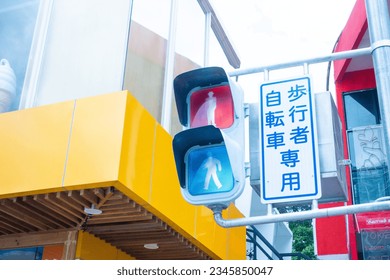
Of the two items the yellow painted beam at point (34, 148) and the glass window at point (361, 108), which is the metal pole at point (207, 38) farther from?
the yellow painted beam at point (34, 148)

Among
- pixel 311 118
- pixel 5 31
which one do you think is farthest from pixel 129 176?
pixel 5 31

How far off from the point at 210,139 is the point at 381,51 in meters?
1.42

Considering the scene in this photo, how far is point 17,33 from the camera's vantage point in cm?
845

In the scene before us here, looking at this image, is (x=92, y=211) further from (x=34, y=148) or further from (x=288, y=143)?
(x=288, y=143)

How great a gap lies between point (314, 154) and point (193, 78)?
1173 millimetres

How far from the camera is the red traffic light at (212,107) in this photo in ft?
14.1

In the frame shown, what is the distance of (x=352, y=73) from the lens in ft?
38.0

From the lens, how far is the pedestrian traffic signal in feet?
13.0

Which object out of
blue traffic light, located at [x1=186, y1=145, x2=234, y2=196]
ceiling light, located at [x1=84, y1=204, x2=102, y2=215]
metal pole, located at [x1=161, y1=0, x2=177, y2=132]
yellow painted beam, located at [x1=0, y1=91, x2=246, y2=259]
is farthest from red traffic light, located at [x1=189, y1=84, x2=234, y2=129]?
metal pole, located at [x1=161, y1=0, x2=177, y2=132]

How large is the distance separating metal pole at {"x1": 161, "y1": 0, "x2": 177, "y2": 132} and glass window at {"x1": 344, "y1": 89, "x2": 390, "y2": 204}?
12.2ft

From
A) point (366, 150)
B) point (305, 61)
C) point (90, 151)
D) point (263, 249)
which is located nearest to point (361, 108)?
point (366, 150)

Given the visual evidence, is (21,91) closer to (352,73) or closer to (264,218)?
(264,218)

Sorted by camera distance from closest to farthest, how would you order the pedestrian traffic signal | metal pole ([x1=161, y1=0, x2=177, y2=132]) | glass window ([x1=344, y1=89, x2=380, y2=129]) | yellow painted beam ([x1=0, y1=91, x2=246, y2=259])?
the pedestrian traffic signal < yellow painted beam ([x1=0, y1=91, x2=246, y2=259]) < metal pole ([x1=161, y1=0, x2=177, y2=132]) < glass window ([x1=344, y1=89, x2=380, y2=129])

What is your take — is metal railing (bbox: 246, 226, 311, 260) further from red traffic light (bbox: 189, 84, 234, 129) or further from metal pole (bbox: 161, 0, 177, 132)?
red traffic light (bbox: 189, 84, 234, 129)
